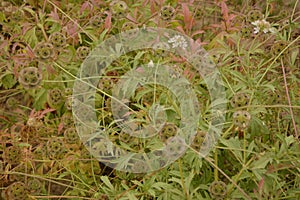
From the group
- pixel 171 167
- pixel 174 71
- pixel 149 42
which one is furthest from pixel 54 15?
pixel 171 167

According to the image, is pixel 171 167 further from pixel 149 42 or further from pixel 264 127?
pixel 149 42

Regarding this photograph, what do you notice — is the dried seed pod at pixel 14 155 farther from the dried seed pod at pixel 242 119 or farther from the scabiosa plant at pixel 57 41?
the dried seed pod at pixel 242 119

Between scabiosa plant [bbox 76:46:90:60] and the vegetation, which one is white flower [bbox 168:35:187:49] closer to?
the vegetation

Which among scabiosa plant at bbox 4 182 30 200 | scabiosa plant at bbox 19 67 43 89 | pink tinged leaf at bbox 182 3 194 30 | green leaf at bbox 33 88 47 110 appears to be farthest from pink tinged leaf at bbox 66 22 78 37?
scabiosa plant at bbox 4 182 30 200

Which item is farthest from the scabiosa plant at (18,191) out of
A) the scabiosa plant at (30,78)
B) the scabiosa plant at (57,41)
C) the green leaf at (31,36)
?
the green leaf at (31,36)

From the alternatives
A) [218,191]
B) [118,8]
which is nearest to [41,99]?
[118,8]

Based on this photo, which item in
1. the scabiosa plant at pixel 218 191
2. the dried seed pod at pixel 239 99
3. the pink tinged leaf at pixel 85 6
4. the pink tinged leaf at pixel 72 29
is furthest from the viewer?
the pink tinged leaf at pixel 85 6

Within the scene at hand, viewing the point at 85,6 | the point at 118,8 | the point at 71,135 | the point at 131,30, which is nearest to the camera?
the point at 71,135

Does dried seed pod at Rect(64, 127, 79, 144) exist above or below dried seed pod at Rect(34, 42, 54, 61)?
below

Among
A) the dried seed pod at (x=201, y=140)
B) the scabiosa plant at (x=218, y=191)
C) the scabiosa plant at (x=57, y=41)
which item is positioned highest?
the scabiosa plant at (x=57, y=41)

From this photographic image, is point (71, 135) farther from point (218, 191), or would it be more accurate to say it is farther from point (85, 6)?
point (85, 6)

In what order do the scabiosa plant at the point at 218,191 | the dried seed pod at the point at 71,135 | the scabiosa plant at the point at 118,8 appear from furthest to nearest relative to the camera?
the scabiosa plant at the point at 118,8 < the dried seed pod at the point at 71,135 < the scabiosa plant at the point at 218,191
